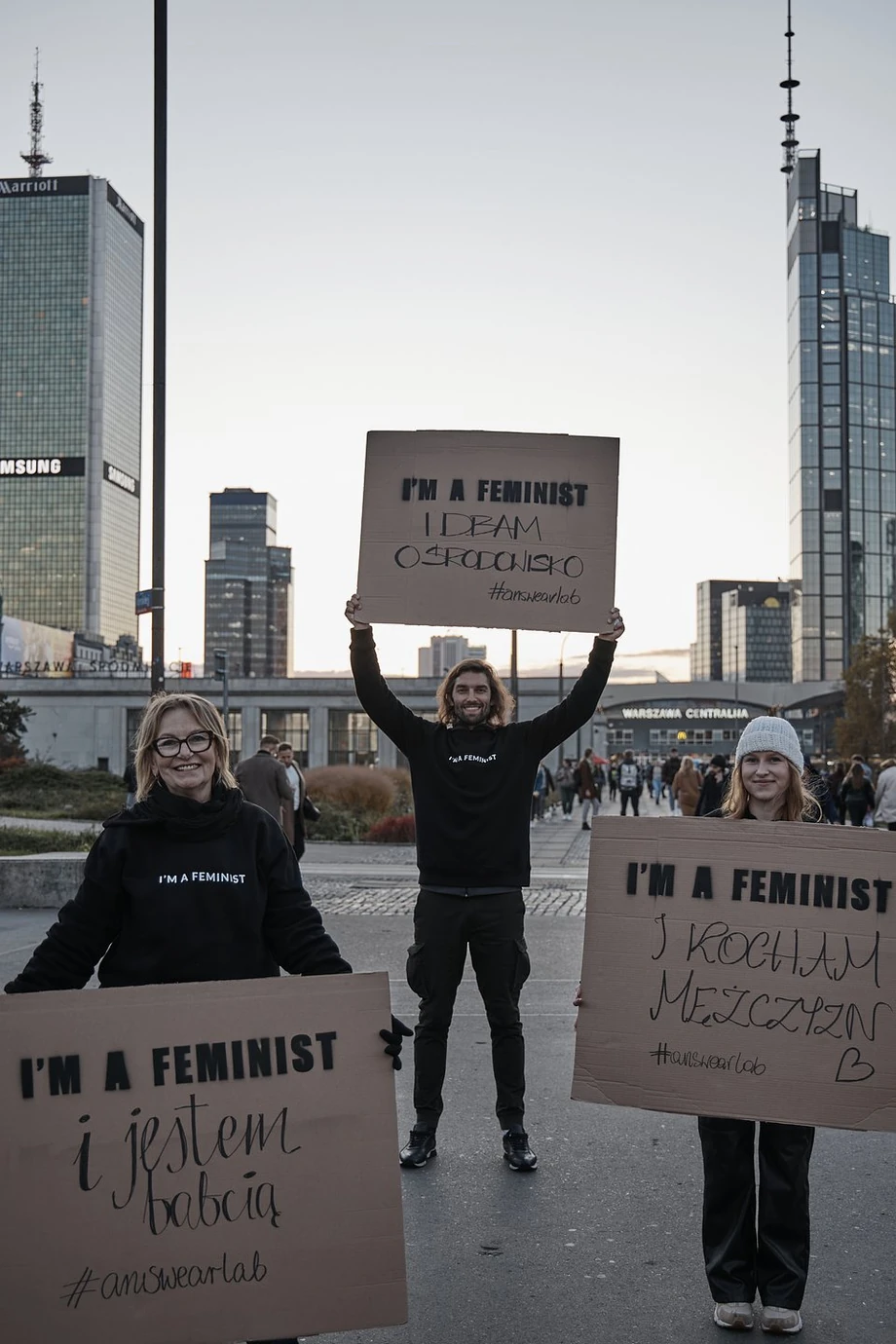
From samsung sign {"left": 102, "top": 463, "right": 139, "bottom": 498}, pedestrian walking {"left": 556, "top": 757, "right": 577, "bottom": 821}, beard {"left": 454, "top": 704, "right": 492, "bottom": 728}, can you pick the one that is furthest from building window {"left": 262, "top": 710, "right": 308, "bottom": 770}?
samsung sign {"left": 102, "top": 463, "right": 139, "bottom": 498}

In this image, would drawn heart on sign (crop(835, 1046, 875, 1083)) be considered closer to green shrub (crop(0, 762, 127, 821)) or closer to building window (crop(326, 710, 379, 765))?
green shrub (crop(0, 762, 127, 821))

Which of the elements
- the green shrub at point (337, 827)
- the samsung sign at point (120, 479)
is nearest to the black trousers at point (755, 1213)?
the green shrub at point (337, 827)

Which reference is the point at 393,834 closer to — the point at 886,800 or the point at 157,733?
the point at 886,800

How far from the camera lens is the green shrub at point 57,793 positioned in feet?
106

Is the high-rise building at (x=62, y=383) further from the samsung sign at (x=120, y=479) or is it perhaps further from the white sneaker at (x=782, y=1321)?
the white sneaker at (x=782, y=1321)

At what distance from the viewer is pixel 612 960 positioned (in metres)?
3.68

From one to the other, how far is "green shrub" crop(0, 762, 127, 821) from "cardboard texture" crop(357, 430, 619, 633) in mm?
26174

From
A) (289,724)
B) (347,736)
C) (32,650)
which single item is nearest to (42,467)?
(32,650)

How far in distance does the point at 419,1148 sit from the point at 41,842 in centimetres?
1204

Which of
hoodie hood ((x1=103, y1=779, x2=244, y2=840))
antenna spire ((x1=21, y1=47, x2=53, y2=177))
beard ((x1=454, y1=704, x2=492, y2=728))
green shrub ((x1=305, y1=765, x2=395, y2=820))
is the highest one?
antenna spire ((x1=21, y1=47, x2=53, y2=177))

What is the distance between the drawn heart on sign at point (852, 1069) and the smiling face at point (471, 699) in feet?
7.18

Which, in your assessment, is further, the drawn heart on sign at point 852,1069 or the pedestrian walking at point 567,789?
the pedestrian walking at point 567,789

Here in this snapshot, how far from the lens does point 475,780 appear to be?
5148 mm

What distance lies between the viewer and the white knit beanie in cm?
395
